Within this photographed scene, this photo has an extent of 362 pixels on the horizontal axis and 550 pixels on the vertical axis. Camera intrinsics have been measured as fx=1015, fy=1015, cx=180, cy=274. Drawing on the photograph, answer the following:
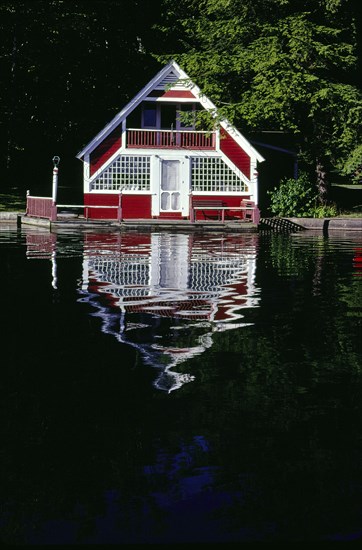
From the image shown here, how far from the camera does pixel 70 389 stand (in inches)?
290

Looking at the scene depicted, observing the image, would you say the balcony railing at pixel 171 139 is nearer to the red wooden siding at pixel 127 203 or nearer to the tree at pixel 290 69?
the tree at pixel 290 69

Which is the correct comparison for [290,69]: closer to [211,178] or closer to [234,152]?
[234,152]

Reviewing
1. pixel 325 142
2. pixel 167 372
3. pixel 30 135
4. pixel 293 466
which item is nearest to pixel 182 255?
pixel 167 372

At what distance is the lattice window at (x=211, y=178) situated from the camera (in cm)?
4603

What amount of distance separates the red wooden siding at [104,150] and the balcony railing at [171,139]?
0.55 metres

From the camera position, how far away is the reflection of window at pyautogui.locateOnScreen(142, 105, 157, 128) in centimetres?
4612

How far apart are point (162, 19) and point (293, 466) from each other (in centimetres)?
5441

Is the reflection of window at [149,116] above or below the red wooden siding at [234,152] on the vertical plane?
above

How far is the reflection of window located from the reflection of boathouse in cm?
1933

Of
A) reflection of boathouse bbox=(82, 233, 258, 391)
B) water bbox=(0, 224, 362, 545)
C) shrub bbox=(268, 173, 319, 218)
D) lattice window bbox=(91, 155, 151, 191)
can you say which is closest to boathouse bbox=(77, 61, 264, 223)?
lattice window bbox=(91, 155, 151, 191)

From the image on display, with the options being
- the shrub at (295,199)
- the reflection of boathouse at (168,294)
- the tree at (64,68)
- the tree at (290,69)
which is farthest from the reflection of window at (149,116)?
the reflection of boathouse at (168,294)

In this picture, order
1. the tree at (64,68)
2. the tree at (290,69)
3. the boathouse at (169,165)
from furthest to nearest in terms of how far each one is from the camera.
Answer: the tree at (64,68) → the boathouse at (169,165) → the tree at (290,69)

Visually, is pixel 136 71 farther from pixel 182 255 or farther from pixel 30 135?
pixel 182 255

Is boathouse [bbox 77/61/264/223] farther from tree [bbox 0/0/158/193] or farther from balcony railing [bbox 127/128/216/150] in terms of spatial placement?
tree [bbox 0/0/158/193]
